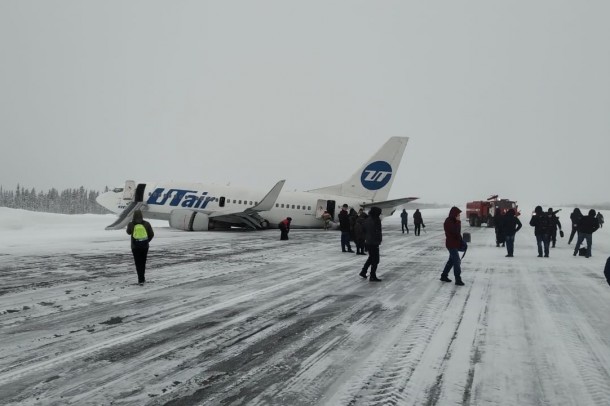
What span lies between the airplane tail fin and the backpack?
73.1 feet

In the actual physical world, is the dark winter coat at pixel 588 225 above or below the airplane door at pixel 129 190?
below

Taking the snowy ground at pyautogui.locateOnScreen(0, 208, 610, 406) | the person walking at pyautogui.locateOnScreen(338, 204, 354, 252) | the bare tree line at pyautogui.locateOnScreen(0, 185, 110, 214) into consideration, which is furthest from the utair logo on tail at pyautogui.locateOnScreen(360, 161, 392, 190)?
the bare tree line at pyautogui.locateOnScreen(0, 185, 110, 214)

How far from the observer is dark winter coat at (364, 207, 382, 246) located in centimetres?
1084

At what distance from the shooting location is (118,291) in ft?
28.3

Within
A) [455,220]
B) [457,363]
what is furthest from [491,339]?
[455,220]

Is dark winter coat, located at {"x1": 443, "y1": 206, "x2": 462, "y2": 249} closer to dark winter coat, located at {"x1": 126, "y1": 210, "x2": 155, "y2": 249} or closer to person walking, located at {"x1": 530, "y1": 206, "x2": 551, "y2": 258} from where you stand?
dark winter coat, located at {"x1": 126, "y1": 210, "x2": 155, "y2": 249}

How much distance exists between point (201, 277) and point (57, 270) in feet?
13.4

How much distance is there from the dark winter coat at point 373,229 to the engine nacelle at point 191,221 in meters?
18.5

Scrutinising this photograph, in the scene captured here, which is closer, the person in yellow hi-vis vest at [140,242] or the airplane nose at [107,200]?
the person in yellow hi-vis vest at [140,242]

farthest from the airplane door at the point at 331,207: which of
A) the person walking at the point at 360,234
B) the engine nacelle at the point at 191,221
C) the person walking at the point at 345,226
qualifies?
the person walking at the point at 360,234

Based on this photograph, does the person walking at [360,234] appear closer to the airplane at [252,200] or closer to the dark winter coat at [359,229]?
the dark winter coat at [359,229]

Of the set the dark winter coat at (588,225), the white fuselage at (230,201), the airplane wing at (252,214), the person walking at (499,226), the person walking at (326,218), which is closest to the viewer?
the dark winter coat at (588,225)

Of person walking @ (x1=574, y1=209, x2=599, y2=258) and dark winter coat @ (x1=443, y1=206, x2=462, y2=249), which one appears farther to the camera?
person walking @ (x1=574, y1=209, x2=599, y2=258)

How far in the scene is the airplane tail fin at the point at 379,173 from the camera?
30516mm
